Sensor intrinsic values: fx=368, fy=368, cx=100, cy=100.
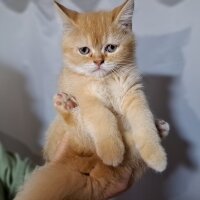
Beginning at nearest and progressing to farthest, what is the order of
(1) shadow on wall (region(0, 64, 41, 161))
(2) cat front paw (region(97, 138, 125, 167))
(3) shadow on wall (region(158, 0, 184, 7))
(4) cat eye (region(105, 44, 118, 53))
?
(2) cat front paw (region(97, 138, 125, 167))
(4) cat eye (region(105, 44, 118, 53))
(3) shadow on wall (region(158, 0, 184, 7))
(1) shadow on wall (region(0, 64, 41, 161))

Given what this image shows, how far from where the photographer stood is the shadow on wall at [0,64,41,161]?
1646 millimetres

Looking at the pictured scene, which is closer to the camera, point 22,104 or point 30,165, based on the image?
point 30,165

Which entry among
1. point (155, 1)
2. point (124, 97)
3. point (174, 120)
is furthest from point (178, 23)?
point (124, 97)

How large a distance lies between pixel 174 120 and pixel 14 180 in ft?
2.23

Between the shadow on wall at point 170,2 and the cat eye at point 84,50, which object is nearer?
the cat eye at point 84,50

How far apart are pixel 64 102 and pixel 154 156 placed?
28 cm

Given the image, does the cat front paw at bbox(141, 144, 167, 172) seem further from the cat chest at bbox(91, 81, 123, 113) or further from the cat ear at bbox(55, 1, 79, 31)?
the cat ear at bbox(55, 1, 79, 31)

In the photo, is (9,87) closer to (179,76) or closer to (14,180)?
(14,180)

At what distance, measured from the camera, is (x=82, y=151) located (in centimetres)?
105

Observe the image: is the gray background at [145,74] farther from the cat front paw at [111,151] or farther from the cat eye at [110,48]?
the cat front paw at [111,151]

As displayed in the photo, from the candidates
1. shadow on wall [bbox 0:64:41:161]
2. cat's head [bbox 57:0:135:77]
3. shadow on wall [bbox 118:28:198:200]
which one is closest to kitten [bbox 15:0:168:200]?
cat's head [bbox 57:0:135:77]

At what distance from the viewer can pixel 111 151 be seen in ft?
3.05

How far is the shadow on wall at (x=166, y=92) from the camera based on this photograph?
4.76ft

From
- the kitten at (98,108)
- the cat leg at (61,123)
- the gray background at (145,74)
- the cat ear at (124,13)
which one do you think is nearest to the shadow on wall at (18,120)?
the gray background at (145,74)
